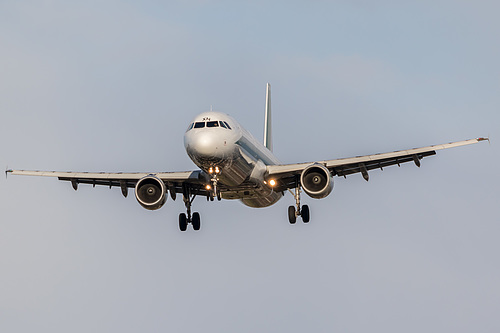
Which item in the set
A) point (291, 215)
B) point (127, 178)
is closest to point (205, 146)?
point (127, 178)

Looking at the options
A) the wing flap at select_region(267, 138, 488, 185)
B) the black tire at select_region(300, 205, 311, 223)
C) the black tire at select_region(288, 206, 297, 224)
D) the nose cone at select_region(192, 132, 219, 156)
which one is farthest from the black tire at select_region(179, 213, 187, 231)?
the nose cone at select_region(192, 132, 219, 156)

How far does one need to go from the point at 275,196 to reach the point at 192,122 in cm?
988

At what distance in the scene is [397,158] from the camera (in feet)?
165

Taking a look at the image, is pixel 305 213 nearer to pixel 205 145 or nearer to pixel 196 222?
pixel 196 222

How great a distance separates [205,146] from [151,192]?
219 inches

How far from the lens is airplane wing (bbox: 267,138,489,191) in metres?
48.8

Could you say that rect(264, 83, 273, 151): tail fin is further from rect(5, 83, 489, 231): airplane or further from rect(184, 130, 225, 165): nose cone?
rect(184, 130, 225, 165): nose cone

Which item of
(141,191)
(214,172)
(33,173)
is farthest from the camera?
(33,173)

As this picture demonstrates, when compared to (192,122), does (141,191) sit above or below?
below

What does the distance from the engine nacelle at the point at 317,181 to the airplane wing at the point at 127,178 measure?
551 centimetres

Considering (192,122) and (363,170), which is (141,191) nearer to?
→ (192,122)

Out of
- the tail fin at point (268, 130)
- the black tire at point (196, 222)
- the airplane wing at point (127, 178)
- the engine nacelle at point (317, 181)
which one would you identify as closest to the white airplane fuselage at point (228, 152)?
the airplane wing at point (127, 178)

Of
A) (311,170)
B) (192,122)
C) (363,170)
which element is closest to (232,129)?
(192,122)

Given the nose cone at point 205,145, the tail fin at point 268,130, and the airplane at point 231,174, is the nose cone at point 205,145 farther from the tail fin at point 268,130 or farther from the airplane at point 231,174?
the tail fin at point 268,130
